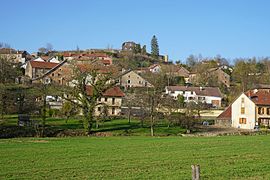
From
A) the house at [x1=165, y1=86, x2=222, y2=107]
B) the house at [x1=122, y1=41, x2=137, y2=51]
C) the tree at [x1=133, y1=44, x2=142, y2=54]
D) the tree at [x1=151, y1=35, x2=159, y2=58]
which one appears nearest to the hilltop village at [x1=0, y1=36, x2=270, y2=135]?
the house at [x1=165, y1=86, x2=222, y2=107]

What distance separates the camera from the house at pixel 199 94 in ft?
303

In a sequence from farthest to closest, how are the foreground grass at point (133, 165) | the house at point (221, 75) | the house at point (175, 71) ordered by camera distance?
the house at point (175, 71), the house at point (221, 75), the foreground grass at point (133, 165)

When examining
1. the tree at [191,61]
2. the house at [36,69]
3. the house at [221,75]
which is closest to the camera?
the house at [36,69]

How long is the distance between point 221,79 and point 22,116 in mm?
72140


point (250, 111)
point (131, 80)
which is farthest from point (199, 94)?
point (250, 111)

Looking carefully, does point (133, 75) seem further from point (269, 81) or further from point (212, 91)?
point (269, 81)

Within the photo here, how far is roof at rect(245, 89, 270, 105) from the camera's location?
66.3 m

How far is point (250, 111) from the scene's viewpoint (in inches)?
2606

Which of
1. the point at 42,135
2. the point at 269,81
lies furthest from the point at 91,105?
the point at 269,81

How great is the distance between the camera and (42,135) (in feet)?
154

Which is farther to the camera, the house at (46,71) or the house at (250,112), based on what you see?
the house at (46,71)

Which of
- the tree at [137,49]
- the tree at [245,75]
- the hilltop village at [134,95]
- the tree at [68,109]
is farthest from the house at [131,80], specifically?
the tree at [137,49]

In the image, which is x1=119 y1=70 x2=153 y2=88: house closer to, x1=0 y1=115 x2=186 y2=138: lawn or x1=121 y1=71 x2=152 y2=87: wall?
x1=121 y1=71 x2=152 y2=87: wall

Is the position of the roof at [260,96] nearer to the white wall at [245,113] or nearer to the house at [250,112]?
the house at [250,112]
